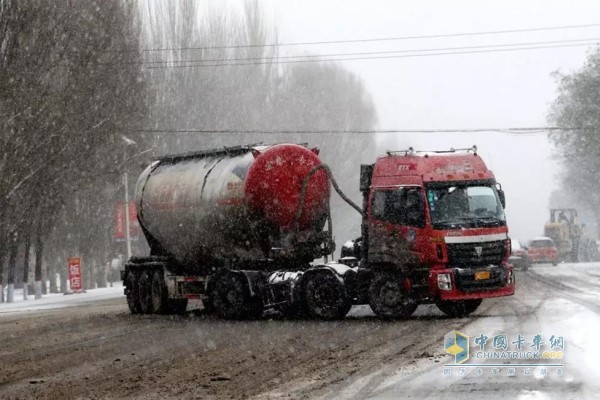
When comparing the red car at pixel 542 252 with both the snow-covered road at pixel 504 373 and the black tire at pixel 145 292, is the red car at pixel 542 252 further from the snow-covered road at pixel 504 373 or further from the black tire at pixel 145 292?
the snow-covered road at pixel 504 373

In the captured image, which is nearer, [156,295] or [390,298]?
[390,298]

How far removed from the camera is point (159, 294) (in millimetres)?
25359

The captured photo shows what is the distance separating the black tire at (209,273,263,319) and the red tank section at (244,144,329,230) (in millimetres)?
1560

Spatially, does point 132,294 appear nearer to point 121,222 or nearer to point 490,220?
point 490,220

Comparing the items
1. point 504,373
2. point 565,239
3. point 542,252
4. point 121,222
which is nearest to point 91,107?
point 121,222

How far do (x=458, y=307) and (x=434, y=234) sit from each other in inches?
76.2

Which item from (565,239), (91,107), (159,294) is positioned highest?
(91,107)

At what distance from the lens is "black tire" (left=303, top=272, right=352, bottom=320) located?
21391 millimetres

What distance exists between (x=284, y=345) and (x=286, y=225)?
245 inches

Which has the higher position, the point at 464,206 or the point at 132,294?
the point at 464,206

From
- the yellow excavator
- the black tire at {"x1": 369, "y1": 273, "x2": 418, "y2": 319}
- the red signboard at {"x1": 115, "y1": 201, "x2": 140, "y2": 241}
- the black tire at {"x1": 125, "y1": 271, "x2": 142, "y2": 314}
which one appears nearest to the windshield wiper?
the black tire at {"x1": 369, "y1": 273, "x2": 418, "y2": 319}

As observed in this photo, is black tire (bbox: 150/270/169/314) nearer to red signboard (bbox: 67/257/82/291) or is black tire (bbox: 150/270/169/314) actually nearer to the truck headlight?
the truck headlight

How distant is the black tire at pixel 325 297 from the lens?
2139cm

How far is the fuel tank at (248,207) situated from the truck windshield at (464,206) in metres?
3.03
